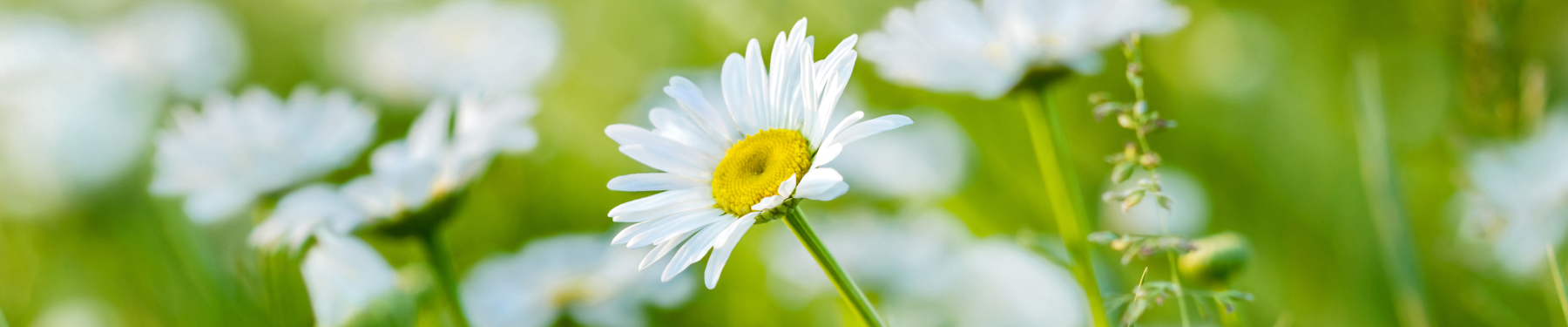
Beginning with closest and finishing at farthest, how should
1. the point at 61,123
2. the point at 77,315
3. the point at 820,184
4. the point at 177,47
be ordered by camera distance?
the point at 820,184 < the point at 77,315 < the point at 61,123 < the point at 177,47

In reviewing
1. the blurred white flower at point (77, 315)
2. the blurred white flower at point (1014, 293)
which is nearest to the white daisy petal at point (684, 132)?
the blurred white flower at point (1014, 293)

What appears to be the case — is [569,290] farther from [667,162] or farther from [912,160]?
[667,162]

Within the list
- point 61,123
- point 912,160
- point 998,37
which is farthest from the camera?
point 61,123

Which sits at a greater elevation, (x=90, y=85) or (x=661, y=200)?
(x=90, y=85)

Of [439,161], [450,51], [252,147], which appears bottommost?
[439,161]

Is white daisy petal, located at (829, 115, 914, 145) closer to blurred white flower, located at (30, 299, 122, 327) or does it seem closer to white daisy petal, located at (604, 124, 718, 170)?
white daisy petal, located at (604, 124, 718, 170)

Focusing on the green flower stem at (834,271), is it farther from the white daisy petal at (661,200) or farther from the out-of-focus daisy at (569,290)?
the out-of-focus daisy at (569,290)

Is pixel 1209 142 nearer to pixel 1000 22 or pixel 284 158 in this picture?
pixel 1000 22

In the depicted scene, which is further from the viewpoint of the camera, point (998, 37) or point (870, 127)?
point (998, 37)

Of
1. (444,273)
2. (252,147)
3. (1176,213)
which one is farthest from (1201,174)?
(252,147)
